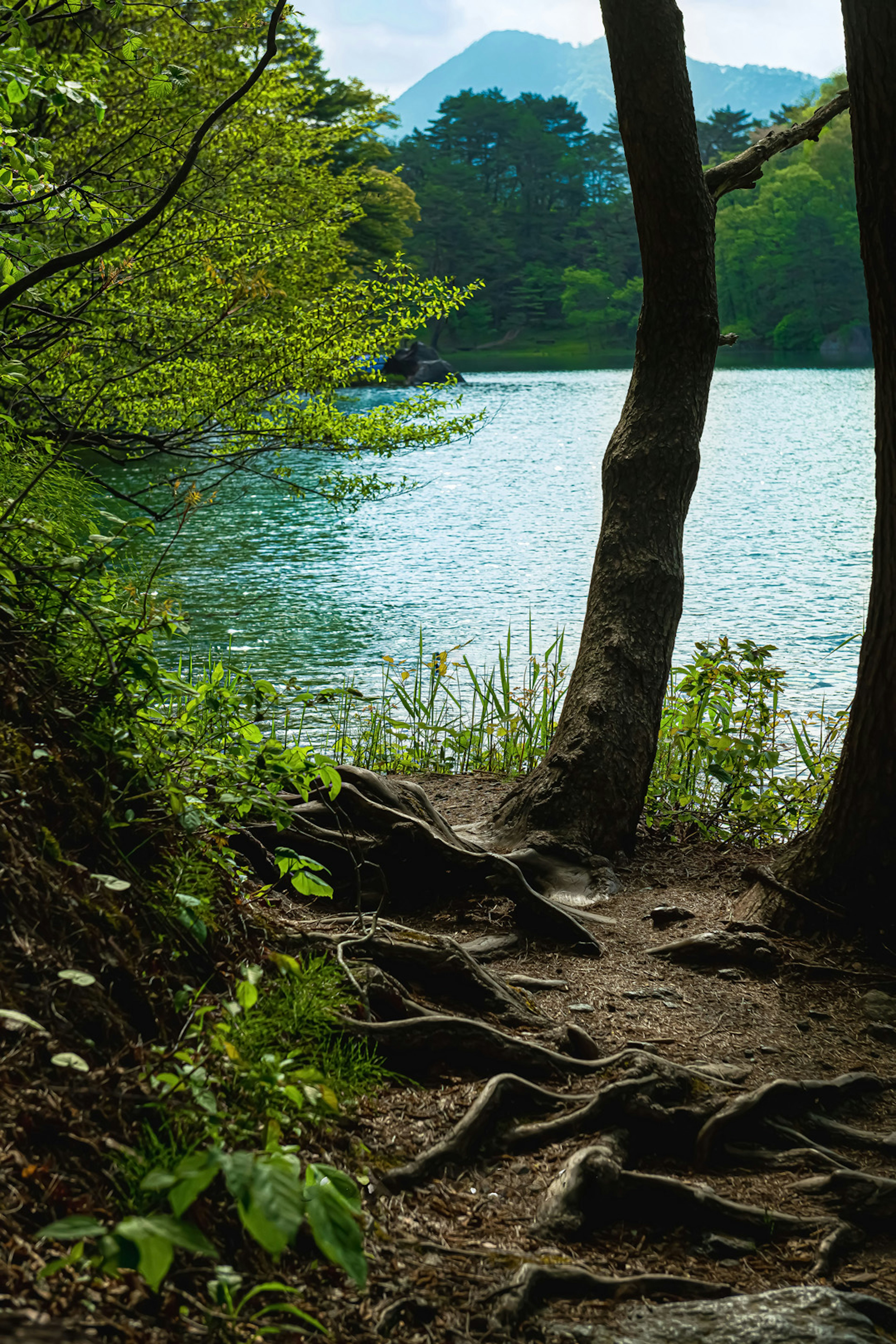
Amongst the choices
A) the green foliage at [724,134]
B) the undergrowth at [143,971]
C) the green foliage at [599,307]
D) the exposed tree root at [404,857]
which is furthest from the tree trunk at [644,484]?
the green foliage at [724,134]

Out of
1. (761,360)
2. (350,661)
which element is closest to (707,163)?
(761,360)

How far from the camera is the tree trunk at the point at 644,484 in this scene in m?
5.85

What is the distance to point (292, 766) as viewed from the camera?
3.33m

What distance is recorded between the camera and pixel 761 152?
21.5 feet

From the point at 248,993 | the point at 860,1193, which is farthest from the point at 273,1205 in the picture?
the point at 860,1193

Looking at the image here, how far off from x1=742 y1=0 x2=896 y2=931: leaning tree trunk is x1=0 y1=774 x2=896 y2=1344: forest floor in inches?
9.3

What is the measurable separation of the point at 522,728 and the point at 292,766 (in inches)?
230

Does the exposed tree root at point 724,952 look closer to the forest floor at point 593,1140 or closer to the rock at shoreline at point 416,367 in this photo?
the forest floor at point 593,1140

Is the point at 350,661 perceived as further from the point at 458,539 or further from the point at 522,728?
the point at 458,539

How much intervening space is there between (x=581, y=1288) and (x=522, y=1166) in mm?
562

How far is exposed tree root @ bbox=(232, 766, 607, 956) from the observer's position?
4.84 meters

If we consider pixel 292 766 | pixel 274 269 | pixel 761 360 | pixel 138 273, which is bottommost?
pixel 292 766

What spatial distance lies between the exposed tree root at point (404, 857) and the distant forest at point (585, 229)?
256ft

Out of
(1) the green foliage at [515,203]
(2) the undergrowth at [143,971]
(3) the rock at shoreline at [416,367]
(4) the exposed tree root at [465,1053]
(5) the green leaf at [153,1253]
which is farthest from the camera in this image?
(1) the green foliage at [515,203]
